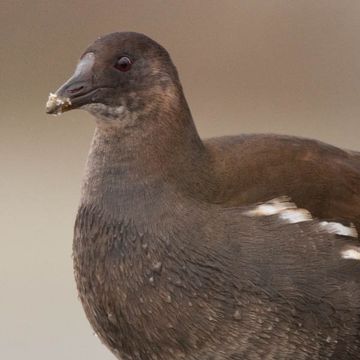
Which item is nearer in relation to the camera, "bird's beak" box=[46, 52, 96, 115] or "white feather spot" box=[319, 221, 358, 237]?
"bird's beak" box=[46, 52, 96, 115]

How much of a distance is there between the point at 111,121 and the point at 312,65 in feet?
4.56

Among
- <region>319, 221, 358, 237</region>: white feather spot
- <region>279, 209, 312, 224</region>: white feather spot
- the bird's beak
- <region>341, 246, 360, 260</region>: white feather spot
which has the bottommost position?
<region>341, 246, 360, 260</region>: white feather spot

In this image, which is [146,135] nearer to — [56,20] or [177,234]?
[177,234]

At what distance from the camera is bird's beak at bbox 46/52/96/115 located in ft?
4.58

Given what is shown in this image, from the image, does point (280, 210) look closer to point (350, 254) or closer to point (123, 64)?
point (350, 254)

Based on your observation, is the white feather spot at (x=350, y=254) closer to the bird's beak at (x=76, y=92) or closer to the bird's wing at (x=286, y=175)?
the bird's wing at (x=286, y=175)

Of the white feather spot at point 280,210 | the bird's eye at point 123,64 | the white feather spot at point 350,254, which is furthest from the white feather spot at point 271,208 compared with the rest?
the bird's eye at point 123,64

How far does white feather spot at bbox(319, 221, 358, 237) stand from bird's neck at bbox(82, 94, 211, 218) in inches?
6.9

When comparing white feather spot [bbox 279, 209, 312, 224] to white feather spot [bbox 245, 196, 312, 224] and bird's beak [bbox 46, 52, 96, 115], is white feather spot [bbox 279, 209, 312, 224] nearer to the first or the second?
white feather spot [bbox 245, 196, 312, 224]

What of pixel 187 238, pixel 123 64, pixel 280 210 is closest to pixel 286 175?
pixel 280 210

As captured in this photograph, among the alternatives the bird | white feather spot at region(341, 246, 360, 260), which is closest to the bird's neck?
the bird

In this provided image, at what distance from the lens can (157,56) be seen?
1.47 m

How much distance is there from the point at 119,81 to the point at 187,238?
23 centimetres

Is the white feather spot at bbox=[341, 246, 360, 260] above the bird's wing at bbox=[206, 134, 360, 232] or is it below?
below
